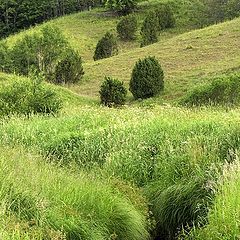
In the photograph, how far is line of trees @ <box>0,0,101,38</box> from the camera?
71.4 meters

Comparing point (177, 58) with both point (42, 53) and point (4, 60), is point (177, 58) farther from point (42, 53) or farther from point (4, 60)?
point (4, 60)

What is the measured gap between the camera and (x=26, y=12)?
72.7 m

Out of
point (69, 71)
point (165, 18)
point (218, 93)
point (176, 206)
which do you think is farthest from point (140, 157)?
point (165, 18)

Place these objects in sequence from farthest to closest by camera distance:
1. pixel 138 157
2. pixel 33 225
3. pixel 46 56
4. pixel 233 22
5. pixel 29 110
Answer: pixel 233 22 → pixel 46 56 → pixel 29 110 → pixel 138 157 → pixel 33 225

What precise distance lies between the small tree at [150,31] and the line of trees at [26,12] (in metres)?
27.8

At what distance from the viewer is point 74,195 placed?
641cm

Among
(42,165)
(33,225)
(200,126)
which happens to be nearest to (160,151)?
(200,126)

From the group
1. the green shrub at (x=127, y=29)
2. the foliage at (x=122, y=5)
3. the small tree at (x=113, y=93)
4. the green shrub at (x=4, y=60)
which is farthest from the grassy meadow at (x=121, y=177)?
the foliage at (x=122, y=5)

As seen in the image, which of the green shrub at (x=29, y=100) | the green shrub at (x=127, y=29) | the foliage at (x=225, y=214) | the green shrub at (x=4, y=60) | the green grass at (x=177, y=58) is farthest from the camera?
the green shrub at (x=127, y=29)

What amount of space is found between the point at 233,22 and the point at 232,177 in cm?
3792

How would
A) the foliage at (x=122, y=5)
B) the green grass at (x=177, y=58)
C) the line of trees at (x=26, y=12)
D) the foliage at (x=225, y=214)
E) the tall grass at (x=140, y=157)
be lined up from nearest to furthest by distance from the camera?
the foliage at (x=225, y=214)
the tall grass at (x=140, y=157)
the green grass at (x=177, y=58)
the foliage at (x=122, y=5)
the line of trees at (x=26, y=12)

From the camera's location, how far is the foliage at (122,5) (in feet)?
195

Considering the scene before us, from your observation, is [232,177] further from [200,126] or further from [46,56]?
[46,56]

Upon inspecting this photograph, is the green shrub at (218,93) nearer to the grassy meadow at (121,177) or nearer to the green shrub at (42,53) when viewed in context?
the grassy meadow at (121,177)
